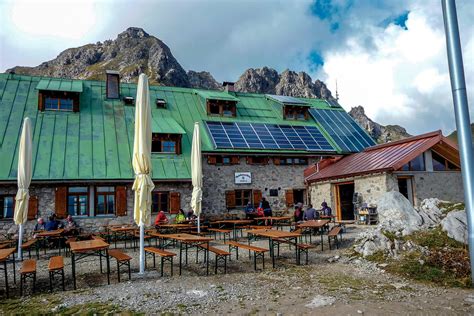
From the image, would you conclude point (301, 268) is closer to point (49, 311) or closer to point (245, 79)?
point (49, 311)

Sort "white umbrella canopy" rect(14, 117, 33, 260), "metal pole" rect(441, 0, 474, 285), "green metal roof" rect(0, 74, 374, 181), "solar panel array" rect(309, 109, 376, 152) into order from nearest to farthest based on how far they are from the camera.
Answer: "metal pole" rect(441, 0, 474, 285)
"white umbrella canopy" rect(14, 117, 33, 260)
"green metal roof" rect(0, 74, 374, 181)
"solar panel array" rect(309, 109, 376, 152)

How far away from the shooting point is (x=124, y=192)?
16.7 meters

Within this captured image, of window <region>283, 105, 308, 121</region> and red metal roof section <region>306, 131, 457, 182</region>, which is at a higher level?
window <region>283, 105, 308, 121</region>

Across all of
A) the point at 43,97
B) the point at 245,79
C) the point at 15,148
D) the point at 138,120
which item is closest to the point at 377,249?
the point at 138,120

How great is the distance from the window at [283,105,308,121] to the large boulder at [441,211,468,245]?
14914mm

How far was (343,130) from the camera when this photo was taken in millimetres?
24156

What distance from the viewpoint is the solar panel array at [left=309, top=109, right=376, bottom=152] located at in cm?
2246

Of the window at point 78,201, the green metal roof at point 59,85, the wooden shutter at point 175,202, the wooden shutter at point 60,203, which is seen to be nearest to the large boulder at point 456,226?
the wooden shutter at point 175,202

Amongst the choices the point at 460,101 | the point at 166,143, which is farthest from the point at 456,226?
the point at 166,143

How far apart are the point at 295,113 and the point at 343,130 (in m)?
3.48

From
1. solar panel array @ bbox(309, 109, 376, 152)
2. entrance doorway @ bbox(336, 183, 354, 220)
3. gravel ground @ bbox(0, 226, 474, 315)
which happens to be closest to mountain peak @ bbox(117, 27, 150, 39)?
Answer: solar panel array @ bbox(309, 109, 376, 152)

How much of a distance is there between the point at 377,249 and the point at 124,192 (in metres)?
11.7

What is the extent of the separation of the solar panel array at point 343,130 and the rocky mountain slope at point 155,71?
180 ft

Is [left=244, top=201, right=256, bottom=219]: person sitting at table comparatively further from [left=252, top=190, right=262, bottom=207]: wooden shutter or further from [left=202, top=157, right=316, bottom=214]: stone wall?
[left=202, top=157, right=316, bottom=214]: stone wall
